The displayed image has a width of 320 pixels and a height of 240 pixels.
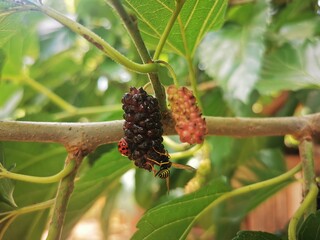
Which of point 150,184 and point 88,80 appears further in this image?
point 88,80

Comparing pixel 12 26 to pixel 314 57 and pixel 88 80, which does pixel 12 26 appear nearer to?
pixel 314 57

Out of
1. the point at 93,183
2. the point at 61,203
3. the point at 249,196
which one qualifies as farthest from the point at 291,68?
the point at 61,203

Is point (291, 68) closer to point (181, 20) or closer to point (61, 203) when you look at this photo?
point (181, 20)

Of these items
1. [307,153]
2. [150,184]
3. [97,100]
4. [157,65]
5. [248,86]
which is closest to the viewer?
[157,65]

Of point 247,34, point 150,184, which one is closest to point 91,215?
point 150,184

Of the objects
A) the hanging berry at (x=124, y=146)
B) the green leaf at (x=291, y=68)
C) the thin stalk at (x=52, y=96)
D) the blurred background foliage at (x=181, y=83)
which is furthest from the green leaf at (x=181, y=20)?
the thin stalk at (x=52, y=96)

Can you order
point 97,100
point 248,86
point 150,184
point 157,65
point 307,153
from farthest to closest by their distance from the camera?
point 97,100 → point 150,184 → point 248,86 → point 307,153 → point 157,65

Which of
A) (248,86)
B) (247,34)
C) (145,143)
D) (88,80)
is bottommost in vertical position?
(145,143)
